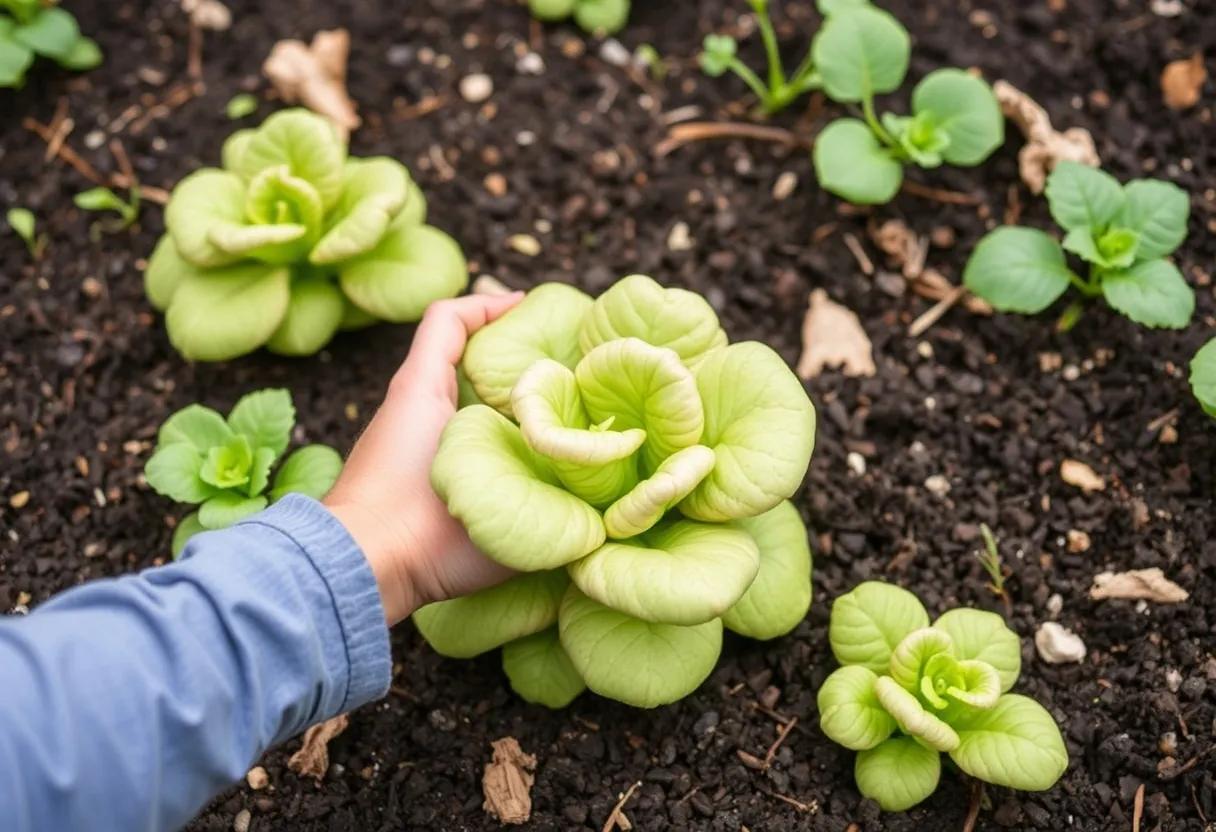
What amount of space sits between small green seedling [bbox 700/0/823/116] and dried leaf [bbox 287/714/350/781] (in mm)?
2025

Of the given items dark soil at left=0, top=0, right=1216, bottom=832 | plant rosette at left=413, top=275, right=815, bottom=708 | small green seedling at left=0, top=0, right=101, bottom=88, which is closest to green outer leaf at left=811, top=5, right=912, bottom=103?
dark soil at left=0, top=0, right=1216, bottom=832

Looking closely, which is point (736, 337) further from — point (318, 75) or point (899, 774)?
point (318, 75)

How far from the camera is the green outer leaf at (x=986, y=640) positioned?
228 centimetres

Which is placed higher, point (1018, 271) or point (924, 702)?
point (1018, 271)

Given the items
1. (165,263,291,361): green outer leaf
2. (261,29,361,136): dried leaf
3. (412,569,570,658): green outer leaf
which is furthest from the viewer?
(261,29,361,136): dried leaf

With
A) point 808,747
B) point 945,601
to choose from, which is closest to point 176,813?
point 808,747

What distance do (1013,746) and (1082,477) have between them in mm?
781

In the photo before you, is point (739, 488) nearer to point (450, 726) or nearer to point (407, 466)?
point (407, 466)

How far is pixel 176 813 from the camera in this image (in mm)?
1683

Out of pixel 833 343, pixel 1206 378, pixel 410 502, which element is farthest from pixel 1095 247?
pixel 410 502

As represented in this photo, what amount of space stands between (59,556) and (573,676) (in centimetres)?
126

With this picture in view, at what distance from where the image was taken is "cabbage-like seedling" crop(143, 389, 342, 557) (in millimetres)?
2412

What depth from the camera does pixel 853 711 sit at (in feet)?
7.26

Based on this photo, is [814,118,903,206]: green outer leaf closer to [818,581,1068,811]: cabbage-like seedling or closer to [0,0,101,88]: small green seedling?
[818,581,1068,811]: cabbage-like seedling
